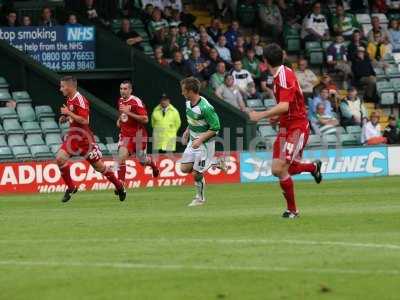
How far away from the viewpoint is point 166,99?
2873 cm

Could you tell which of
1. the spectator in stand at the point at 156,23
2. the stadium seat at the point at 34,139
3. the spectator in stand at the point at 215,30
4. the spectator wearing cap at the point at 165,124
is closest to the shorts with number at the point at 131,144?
the stadium seat at the point at 34,139

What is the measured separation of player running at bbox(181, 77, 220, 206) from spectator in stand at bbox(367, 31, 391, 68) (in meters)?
14.7

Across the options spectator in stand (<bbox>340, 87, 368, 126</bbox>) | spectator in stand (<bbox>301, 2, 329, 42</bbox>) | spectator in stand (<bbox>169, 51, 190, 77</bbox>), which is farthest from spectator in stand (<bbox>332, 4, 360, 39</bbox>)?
spectator in stand (<bbox>169, 51, 190, 77</bbox>)

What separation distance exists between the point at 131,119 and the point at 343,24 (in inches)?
501

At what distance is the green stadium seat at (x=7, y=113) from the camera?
2812 cm

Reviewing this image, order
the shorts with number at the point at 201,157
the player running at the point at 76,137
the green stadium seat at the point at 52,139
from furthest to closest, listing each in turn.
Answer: the green stadium seat at the point at 52,139 → the player running at the point at 76,137 → the shorts with number at the point at 201,157

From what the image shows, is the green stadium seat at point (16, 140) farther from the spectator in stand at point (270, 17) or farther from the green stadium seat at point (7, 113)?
the spectator in stand at point (270, 17)

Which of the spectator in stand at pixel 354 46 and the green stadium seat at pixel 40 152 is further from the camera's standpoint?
the spectator in stand at pixel 354 46

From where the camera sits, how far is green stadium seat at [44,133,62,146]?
28.1 metres

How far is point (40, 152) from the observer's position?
27578mm

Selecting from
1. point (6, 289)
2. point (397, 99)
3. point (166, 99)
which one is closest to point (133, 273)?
point (6, 289)

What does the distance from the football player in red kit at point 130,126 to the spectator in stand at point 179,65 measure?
6.62 metres

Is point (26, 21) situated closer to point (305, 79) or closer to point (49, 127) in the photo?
point (49, 127)

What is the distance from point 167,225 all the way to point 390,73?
19.4 meters
